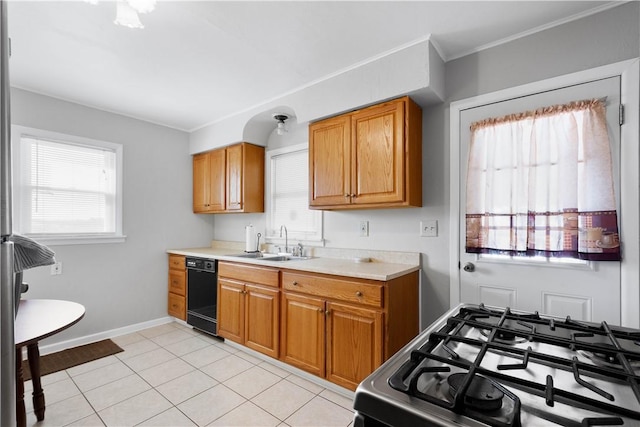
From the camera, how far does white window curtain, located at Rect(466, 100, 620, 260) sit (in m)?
1.80

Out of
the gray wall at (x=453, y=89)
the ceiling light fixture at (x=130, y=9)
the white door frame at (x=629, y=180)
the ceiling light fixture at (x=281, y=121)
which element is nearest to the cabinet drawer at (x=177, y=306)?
the gray wall at (x=453, y=89)

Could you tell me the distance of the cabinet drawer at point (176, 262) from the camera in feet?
12.5

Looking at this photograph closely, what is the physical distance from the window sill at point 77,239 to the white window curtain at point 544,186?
366 centimetres

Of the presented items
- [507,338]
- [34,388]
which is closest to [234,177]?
[34,388]

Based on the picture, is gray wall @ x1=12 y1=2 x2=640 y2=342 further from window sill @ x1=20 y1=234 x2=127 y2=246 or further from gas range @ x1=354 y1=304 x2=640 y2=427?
gas range @ x1=354 y1=304 x2=640 y2=427

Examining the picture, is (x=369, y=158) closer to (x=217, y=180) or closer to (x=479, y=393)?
(x=479, y=393)

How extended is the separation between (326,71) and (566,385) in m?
2.55

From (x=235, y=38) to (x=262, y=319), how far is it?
2.29m

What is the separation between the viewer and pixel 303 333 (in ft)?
8.11

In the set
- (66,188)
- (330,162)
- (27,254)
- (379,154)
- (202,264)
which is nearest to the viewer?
(27,254)

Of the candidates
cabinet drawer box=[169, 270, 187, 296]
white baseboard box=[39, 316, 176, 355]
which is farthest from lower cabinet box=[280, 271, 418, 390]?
white baseboard box=[39, 316, 176, 355]

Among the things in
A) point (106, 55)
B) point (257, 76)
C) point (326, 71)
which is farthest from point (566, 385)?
point (106, 55)

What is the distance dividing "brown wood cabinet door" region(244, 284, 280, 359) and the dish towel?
1774mm

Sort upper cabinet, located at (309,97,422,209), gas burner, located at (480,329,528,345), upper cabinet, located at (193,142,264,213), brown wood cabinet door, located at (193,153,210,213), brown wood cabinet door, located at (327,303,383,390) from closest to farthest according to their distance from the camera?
gas burner, located at (480,329,528,345)
brown wood cabinet door, located at (327,303,383,390)
upper cabinet, located at (309,97,422,209)
upper cabinet, located at (193,142,264,213)
brown wood cabinet door, located at (193,153,210,213)
